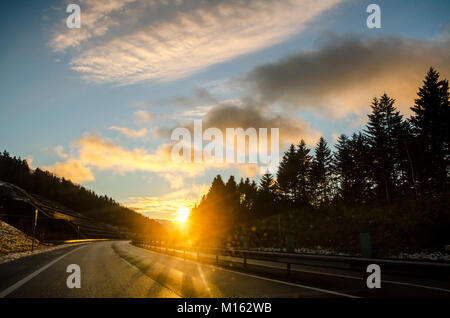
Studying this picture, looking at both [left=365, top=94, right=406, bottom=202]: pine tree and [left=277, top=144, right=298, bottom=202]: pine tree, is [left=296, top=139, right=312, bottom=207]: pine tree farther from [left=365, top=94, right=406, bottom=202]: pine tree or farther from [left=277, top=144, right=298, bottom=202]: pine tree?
[left=365, top=94, right=406, bottom=202]: pine tree

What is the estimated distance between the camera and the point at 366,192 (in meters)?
57.8

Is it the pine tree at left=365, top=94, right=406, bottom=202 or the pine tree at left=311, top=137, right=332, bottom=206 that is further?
the pine tree at left=311, top=137, right=332, bottom=206

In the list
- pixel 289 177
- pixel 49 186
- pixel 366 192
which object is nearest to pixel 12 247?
pixel 289 177

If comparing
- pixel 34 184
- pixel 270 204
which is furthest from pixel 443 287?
pixel 34 184

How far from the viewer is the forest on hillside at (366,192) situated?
80.4 ft

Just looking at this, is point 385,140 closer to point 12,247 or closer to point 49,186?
point 12,247

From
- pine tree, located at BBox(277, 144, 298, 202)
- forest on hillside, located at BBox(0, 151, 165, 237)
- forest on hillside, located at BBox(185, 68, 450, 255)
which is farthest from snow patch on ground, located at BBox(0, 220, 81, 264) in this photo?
forest on hillside, located at BBox(0, 151, 165, 237)

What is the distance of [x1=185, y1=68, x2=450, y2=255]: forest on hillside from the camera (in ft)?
80.4

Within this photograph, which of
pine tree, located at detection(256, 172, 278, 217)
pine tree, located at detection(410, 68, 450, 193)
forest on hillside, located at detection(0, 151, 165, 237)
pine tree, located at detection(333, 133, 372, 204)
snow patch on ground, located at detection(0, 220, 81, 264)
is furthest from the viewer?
forest on hillside, located at detection(0, 151, 165, 237)

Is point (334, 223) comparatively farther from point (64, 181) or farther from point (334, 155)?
point (64, 181)

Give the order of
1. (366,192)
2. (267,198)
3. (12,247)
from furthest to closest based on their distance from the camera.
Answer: (267,198), (366,192), (12,247)

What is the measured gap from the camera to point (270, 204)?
69125mm

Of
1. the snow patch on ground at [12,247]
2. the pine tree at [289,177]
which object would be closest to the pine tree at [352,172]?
the pine tree at [289,177]
